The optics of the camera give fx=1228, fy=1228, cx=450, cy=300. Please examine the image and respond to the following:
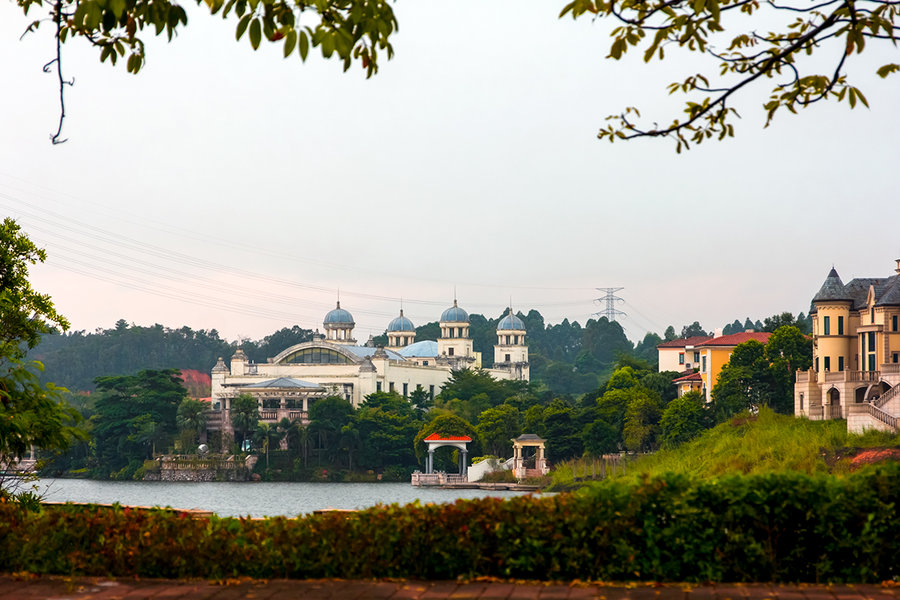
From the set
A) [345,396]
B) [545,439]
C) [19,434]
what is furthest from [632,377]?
[19,434]

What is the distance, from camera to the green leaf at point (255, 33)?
683 cm

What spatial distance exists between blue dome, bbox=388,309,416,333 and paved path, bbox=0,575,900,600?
379 feet

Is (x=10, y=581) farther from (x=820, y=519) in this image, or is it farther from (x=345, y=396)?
(x=345, y=396)

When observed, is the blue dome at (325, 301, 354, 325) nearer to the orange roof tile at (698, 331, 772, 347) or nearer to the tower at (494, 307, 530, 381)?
the tower at (494, 307, 530, 381)

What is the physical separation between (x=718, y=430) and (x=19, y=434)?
40.3 metres

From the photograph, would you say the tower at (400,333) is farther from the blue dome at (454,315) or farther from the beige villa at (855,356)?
the beige villa at (855,356)

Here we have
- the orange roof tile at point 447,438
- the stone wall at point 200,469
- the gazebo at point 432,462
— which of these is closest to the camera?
the gazebo at point 432,462

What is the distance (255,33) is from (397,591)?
387 cm

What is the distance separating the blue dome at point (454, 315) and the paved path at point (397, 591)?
10878 centimetres

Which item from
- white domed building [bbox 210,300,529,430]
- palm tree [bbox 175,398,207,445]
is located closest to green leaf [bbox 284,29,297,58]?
palm tree [bbox 175,398,207,445]

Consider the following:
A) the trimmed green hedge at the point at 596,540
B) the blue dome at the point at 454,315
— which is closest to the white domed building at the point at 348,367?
the blue dome at the point at 454,315

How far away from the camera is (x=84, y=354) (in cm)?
12175

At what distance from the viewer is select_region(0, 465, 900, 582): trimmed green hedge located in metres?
8.70

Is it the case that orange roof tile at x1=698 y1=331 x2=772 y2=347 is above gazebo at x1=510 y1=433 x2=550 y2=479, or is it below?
above
